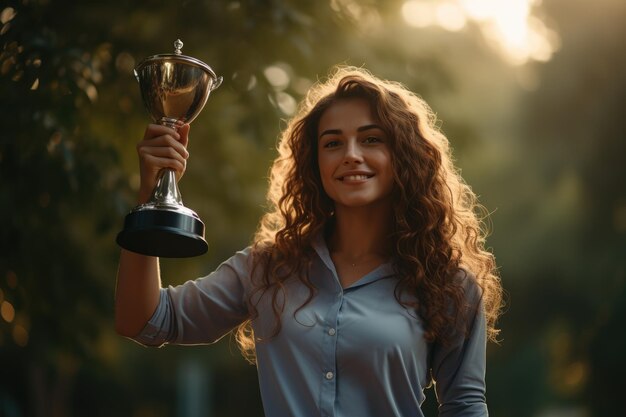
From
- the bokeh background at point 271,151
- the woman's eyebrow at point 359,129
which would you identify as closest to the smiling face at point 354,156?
the woman's eyebrow at point 359,129

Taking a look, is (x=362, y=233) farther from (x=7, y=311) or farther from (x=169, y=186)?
(x=7, y=311)

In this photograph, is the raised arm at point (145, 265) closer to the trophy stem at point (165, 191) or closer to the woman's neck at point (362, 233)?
the trophy stem at point (165, 191)

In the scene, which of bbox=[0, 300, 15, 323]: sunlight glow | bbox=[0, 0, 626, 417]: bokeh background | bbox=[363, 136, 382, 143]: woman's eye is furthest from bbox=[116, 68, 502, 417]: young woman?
bbox=[0, 300, 15, 323]: sunlight glow

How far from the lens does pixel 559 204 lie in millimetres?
17797

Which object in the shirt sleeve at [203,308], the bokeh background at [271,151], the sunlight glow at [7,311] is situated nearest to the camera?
the shirt sleeve at [203,308]

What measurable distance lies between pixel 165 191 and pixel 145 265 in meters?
0.27

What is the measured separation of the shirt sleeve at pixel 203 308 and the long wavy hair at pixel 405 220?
0.26 feet

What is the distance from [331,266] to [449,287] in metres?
0.44

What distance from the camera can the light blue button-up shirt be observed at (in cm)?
341

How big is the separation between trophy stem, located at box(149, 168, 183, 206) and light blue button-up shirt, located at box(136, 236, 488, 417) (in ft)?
1.17

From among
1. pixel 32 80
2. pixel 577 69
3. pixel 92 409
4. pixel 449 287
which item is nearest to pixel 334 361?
pixel 449 287

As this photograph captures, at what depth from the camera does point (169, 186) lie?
352 cm

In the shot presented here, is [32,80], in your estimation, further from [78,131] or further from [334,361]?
[334,361]

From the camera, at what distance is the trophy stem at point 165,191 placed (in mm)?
3477
